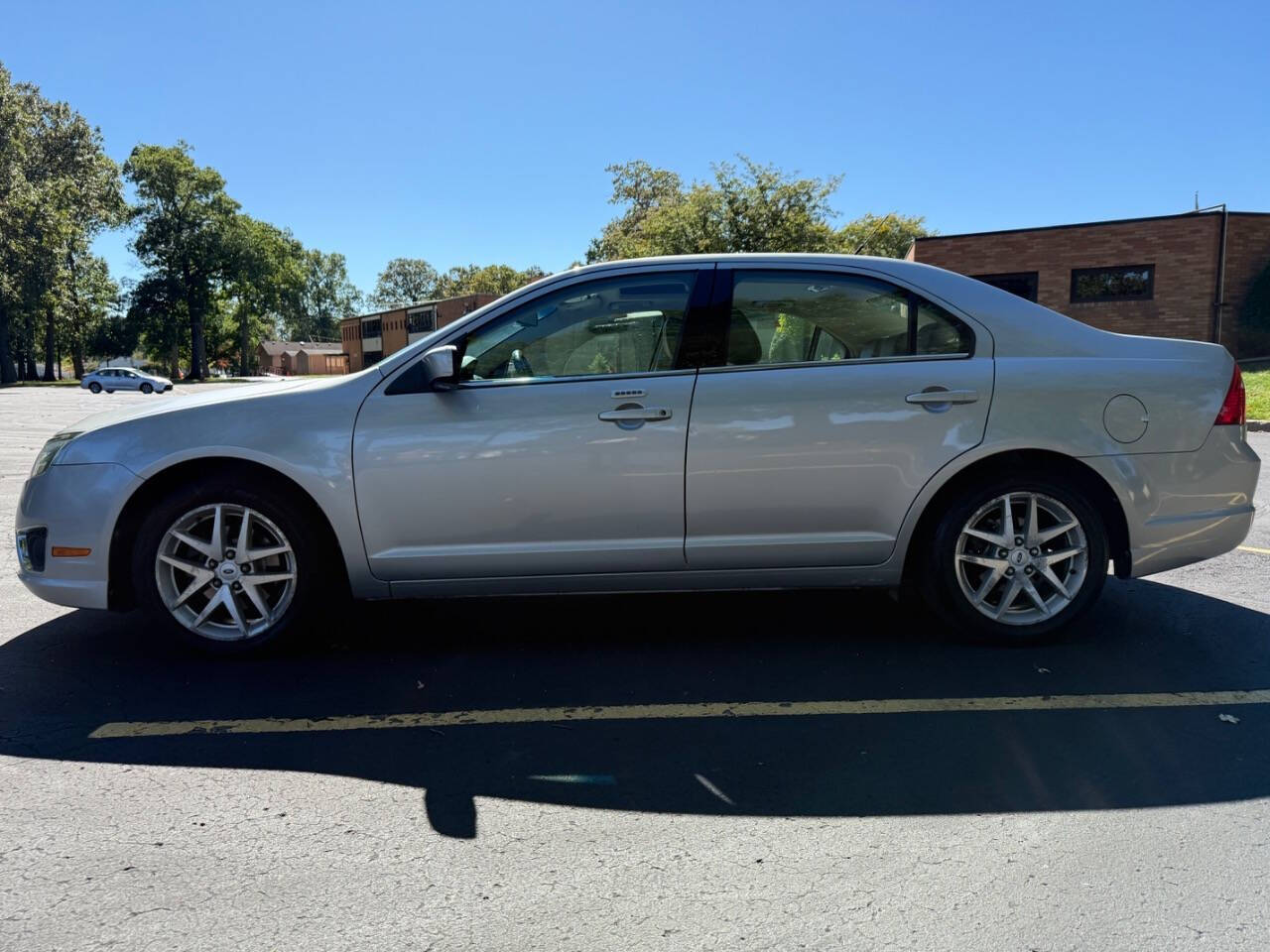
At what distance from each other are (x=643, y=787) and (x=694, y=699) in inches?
27.6

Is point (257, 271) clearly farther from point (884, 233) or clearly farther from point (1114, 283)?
point (1114, 283)

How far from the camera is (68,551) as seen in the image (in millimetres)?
3766

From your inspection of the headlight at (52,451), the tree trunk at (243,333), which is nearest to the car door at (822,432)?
the headlight at (52,451)

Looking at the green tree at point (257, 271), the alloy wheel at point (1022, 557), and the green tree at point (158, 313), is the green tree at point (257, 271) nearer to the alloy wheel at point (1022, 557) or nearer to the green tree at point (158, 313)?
the green tree at point (158, 313)

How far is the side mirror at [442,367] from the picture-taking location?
3652 mm

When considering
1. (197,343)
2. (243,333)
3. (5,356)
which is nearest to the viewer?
(5,356)

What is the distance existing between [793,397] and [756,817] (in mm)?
1816

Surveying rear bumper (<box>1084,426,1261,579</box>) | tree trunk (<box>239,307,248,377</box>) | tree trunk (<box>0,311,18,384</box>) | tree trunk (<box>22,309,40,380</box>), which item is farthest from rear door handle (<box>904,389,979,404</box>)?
tree trunk (<box>239,307,248,377</box>)

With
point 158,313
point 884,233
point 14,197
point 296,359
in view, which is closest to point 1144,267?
point 884,233

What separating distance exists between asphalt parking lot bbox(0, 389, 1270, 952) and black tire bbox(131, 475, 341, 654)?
15cm

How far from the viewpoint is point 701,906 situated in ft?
6.95

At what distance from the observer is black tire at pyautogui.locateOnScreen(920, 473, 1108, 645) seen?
3.84 m

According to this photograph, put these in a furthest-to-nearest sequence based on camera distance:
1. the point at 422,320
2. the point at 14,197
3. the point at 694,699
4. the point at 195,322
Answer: the point at 422,320 < the point at 195,322 < the point at 14,197 < the point at 694,699

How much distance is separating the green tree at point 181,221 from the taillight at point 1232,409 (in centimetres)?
7479
